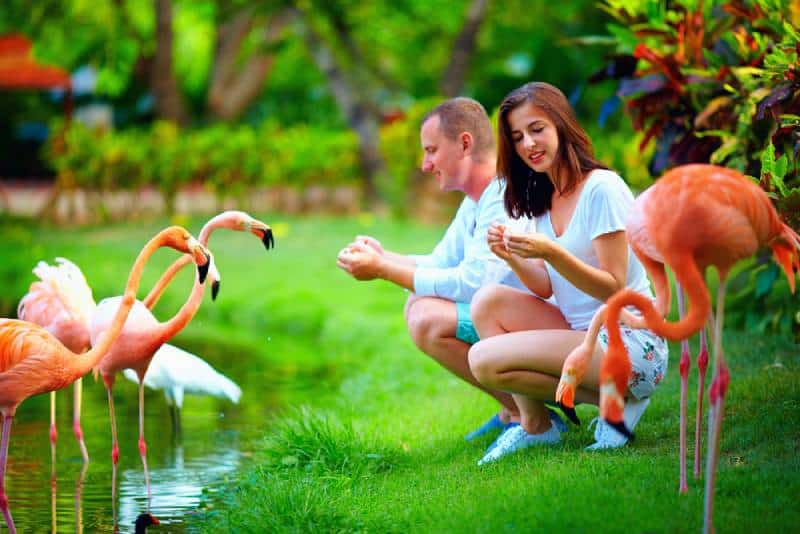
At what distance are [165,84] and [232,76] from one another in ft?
10.2

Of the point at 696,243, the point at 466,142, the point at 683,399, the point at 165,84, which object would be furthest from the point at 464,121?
the point at 165,84

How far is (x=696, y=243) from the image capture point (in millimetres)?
4074

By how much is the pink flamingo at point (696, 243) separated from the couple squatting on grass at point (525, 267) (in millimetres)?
603

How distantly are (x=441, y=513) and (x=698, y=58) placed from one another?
349cm

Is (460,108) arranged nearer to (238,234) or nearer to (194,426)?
(194,426)

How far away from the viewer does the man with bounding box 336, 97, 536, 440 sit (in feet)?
18.6

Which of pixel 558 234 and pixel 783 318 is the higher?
pixel 558 234

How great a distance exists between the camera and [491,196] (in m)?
5.71

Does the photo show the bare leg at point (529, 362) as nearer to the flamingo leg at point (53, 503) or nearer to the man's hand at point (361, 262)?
the man's hand at point (361, 262)

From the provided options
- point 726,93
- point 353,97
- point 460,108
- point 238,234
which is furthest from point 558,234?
point 353,97

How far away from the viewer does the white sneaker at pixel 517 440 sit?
Answer: 5383 millimetres

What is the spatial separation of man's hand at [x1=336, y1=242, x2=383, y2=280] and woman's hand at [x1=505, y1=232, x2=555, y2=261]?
1098mm

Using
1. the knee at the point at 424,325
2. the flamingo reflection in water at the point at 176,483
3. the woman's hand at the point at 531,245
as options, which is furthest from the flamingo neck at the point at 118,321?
the woman's hand at the point at 531,245

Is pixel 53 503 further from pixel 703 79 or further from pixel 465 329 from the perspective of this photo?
pixel 703 79
